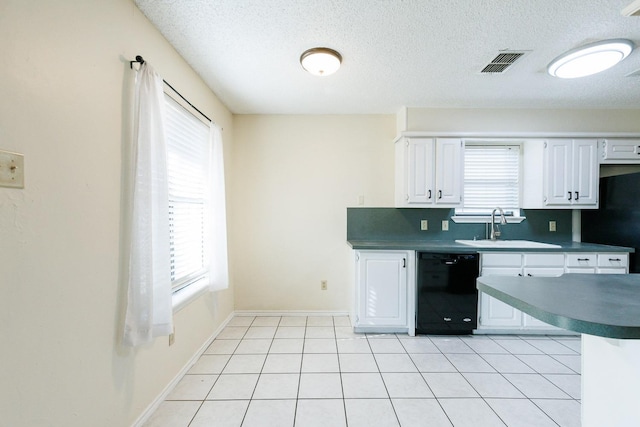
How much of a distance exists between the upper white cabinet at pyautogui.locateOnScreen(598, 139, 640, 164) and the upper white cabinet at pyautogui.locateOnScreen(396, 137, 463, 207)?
1.65 metres

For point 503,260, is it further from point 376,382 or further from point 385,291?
point 376,382

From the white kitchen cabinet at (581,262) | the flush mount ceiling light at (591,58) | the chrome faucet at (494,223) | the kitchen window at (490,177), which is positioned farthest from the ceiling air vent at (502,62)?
the white kitchen cabinet at (581,262)

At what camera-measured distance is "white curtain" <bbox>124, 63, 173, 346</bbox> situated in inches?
56.2

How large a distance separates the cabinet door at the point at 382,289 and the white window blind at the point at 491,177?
4.44 feet

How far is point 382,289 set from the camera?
2.80 m

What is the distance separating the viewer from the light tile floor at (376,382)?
165 cm

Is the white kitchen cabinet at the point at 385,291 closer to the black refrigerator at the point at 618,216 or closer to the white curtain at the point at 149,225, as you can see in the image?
the white curtain at the point at 149,225

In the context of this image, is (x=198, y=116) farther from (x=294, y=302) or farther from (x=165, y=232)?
(x=294, y=302)

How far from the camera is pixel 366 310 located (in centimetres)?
281

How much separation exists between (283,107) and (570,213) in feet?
12.5

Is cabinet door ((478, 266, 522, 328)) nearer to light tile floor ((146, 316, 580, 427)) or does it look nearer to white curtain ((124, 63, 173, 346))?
light tile floor ((146, 316, 580, 427))

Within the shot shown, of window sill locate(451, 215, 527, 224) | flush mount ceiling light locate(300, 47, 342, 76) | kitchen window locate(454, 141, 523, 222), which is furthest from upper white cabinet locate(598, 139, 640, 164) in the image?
flush mount ceiling light locate(300, 47, 342, 76)

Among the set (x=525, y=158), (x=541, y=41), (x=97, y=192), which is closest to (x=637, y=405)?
(x=541, y=41)

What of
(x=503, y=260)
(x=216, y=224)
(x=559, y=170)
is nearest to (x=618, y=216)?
(x=559, y=170)
